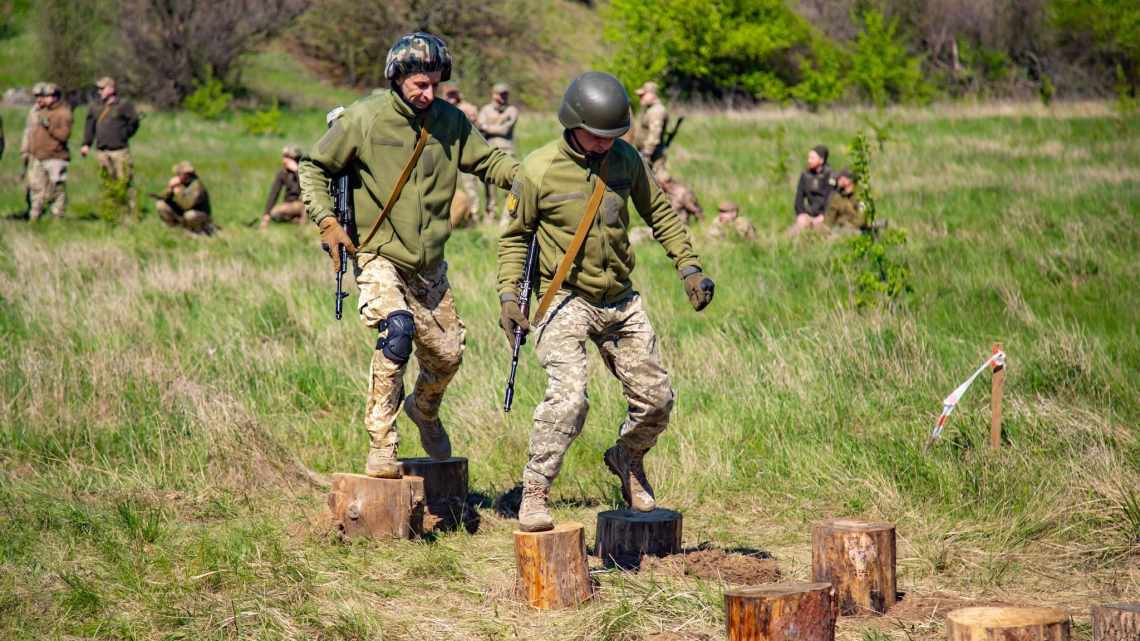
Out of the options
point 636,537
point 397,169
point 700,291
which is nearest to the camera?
point 700,291

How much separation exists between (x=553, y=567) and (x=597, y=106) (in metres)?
1.93

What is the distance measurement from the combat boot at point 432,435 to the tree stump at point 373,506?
25.9 inches

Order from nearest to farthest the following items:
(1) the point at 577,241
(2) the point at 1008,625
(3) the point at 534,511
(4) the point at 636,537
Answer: (2) the point at 1008,625 < (3) the point at 534,511 < (1) the point at 577,241 < (4) the point at 636,537

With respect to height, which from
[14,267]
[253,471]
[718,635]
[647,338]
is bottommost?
[718,635]

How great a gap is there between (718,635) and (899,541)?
1846 millimetres

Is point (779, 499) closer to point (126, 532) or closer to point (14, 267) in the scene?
point (126, 532)

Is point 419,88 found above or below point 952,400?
above

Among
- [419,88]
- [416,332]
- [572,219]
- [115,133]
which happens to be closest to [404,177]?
[419,88]

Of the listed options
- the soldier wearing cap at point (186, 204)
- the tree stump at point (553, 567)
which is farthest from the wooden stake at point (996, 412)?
the soldier wearing cap at point (186, 204)

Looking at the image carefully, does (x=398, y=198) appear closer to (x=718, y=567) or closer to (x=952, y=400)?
(x=718, y=567)

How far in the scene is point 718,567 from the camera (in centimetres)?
580

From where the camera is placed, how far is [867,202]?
10.7 metres

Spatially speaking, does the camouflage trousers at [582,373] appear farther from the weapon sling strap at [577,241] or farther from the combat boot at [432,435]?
the combat boot at [432,435]

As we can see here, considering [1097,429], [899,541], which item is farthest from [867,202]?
[899,541]
